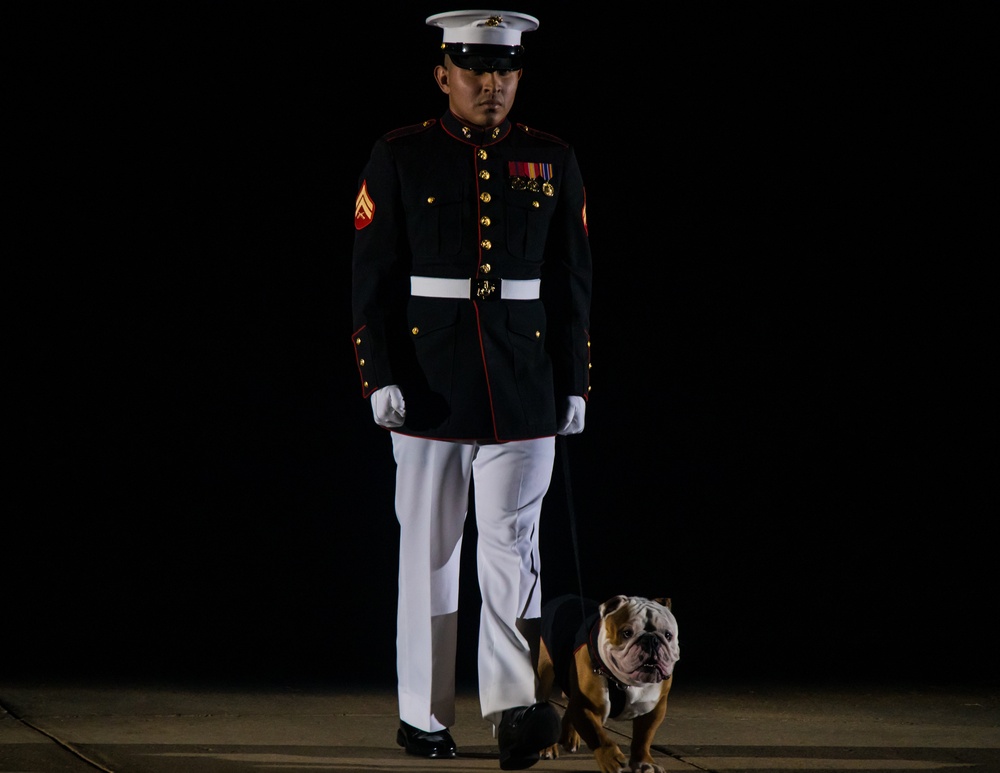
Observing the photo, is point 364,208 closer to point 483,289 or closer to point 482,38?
point 483,289

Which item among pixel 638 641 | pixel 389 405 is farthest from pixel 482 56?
pixel 638 641

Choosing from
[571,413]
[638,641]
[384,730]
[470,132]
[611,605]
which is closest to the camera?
[638,641]

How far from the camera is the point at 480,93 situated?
356cm

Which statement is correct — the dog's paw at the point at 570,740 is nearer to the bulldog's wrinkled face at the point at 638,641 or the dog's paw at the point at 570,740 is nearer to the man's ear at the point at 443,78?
the bulldog's wrinkled face at the point at 638,641

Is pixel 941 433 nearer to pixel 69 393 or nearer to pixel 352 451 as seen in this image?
pixel 352 451

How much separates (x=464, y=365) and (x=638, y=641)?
2.22ft

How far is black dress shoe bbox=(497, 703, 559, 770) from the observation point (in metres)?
3.53

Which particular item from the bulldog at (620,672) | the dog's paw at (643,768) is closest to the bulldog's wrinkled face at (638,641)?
the bulldog at (620,672)

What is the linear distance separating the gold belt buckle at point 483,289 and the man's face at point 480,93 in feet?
1.07

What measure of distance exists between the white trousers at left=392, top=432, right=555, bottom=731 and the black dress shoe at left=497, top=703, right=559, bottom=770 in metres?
0.05

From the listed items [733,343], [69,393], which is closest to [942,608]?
[733,343]

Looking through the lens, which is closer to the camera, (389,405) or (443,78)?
(389,405)

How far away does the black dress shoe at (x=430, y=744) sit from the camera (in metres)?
3.65

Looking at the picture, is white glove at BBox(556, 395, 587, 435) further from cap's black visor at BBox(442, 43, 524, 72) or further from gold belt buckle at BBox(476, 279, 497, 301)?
cap's black visor at BBox(442, 43, 524, 72)
